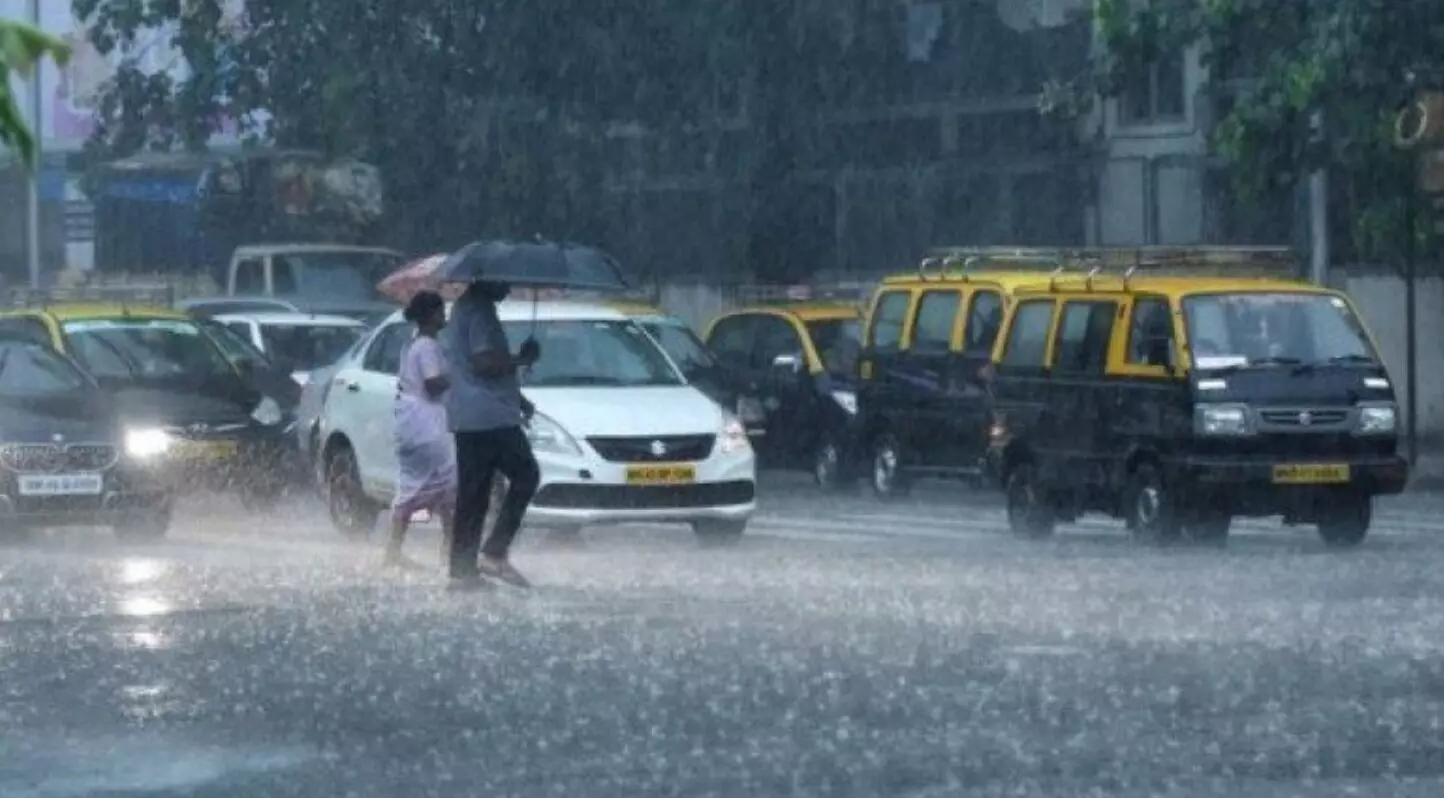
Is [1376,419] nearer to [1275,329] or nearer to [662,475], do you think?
[1275,329]

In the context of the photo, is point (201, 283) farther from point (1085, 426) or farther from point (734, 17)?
point (1085, 426)

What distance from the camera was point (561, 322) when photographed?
2402cm

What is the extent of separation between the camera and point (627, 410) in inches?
889

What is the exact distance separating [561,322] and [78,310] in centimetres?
681

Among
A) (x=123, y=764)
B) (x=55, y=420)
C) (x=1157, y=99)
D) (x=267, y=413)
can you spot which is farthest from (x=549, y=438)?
(x=1157, y=99)

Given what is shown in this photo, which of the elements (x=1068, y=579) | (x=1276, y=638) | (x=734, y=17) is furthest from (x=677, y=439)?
(x=734, y=17)

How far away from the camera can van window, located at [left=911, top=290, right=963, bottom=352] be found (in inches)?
1150

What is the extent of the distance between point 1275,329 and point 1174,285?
0.74 m

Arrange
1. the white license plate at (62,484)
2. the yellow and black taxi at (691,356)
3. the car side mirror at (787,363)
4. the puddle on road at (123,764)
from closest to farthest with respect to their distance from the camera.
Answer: the puddle on road at (123,764) → the white license plate at (62,484) → the yellow and black taxi at (691,356) → the car side mirror at (787,363)

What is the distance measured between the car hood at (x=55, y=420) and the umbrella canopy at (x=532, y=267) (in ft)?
10.5

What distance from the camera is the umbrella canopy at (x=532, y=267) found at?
21.0m

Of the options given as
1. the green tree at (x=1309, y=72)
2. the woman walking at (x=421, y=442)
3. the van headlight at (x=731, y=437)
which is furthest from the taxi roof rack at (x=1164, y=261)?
the woman walking at (x=421, y=442)

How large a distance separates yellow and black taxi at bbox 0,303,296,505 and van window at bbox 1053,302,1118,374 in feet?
21.4

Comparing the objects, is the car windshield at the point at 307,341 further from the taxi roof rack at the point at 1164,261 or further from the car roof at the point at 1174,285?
the car roof at the point at 1174,285
